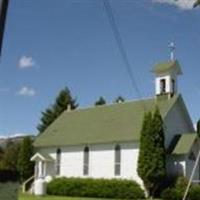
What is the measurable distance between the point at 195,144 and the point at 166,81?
610cm

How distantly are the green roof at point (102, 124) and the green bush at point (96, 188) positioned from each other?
3295mm

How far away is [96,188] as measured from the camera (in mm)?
43219

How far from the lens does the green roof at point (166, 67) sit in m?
47.5

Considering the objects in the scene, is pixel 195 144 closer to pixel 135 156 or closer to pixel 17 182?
pixel 135 156

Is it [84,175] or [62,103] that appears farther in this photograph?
[62,103]

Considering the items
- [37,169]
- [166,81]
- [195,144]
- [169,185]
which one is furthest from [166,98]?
[37,169]

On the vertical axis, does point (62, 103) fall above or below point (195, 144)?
above

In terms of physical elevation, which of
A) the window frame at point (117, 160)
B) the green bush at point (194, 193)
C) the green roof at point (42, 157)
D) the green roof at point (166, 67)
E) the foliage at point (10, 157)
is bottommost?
the green bush at point (194, 193)

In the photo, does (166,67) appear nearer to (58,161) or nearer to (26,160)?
(58,161)

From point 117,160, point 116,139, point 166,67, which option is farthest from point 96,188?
point 166,67

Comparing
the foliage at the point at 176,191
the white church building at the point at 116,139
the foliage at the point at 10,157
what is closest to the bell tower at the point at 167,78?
the white church building at the point at 116,139

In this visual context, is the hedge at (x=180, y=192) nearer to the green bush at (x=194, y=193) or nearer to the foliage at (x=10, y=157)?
the green bush at (x=194, y=193)

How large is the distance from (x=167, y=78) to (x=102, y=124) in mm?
6566

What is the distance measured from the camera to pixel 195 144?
43.9 meters
